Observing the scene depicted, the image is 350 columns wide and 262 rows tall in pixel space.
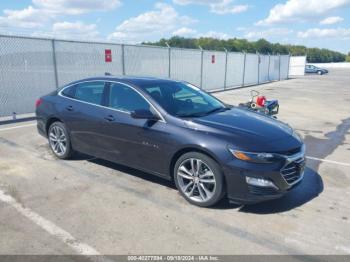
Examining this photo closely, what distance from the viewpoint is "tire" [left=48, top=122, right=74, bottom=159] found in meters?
5.93

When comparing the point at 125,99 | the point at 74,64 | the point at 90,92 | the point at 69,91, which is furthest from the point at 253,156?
the point at 74,64

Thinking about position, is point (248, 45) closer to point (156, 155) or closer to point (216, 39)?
point (216, 39)

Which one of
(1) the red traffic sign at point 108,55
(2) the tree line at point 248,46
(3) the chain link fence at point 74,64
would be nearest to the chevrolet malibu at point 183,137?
(3) the chain link fence at point 74,64

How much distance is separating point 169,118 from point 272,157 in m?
1.38

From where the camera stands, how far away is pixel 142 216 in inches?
159

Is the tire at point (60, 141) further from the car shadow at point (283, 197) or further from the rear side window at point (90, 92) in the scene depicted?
the rear side window at point (90, 92)

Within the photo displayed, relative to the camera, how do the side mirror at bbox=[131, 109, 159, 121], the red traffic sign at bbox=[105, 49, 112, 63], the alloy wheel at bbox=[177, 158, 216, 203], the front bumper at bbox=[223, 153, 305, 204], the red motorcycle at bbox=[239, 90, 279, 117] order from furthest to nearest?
the red traffic sign at bbox=[105, 49, 112, 63] → the red motorcycle at bbox=[239, 90, 279, 117] → the side mirror at bbox=[131, 109, 159, 121] → the alloy wheel at bbox=[177, 158, 216, 203] → the front bumper at bbox=[223, 153, 305, 204]

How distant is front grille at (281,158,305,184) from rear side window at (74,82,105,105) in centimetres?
289

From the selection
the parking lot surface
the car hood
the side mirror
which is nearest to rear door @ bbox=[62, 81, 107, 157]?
the parking lot surface

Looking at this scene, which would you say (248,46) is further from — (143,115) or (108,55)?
(143,115)

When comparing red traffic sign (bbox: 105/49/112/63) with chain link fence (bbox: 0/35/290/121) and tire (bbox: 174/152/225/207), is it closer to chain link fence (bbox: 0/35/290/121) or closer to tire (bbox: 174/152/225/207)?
chain link fence (bbox: 0/35/290/121)

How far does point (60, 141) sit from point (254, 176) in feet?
11.9

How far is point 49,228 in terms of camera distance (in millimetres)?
3721

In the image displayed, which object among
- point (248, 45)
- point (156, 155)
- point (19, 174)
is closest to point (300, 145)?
point (156, 155)
